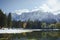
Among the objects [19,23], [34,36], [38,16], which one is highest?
[38,16]

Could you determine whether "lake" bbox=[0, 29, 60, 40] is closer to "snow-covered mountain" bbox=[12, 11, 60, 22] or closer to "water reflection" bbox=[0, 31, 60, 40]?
"water reflection" bbox=[0, 31, 60, 40]

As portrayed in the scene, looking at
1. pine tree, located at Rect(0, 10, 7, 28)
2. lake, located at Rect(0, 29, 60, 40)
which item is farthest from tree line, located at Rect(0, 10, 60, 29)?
lake, located at Rect(0, 29, 60, 40)

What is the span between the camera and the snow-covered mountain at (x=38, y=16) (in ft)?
7.06

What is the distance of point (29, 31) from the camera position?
218 cm

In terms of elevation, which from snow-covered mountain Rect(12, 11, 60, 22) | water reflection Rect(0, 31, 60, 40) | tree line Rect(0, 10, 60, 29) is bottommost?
water reflection Rect(0, 31, 60, 40)

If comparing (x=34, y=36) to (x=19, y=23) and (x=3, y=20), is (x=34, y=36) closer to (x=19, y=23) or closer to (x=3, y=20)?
(x=19, y=23)

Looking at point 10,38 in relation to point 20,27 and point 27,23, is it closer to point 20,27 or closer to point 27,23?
point 20,27

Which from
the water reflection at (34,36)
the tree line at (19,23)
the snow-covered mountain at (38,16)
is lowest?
the water reflection at (34,36)

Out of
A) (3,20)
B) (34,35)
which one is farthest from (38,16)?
(3,20)

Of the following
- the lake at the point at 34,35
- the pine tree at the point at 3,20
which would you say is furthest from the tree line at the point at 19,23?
the lake at the point at 34,35

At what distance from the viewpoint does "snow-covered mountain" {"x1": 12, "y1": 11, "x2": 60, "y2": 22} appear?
2.15 metres

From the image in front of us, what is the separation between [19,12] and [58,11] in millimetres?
705

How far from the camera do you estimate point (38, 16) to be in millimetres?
2191

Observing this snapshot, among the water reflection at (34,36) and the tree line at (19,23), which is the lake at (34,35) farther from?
the tree line at (19,23)
